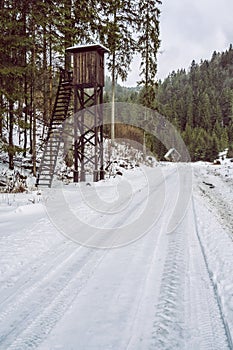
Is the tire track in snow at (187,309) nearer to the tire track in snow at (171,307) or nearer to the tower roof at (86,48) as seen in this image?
the tire track in snow at (171,307)

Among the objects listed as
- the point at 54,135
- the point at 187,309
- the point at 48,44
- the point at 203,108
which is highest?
the point at 203,108

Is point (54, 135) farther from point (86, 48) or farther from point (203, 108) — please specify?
point (203, 108)

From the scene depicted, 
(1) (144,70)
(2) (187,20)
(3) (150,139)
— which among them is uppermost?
(2) (187,20)

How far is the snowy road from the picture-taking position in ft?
7.86

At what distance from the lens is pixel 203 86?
384ft

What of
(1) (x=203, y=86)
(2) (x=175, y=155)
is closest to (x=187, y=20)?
(2) (x=175, y=155)

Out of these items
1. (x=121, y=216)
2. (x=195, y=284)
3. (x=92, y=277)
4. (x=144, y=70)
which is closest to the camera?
(x=195, y=284)

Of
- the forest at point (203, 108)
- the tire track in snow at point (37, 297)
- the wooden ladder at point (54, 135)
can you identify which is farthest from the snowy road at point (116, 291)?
the forest at point (203, 108)

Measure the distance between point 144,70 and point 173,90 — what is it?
354ft

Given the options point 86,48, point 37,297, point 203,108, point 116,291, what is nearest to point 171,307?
point 116,291

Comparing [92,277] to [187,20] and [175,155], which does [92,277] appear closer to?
[187,20]

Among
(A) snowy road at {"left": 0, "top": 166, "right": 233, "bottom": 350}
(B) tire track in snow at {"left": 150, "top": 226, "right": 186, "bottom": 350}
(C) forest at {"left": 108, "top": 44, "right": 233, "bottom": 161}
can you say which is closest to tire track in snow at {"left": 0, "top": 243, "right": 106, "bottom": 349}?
(A) snowy road at {"left": 0, "top": 166, "right": 233, "bottom": 350}

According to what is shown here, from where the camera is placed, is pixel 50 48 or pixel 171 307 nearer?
pixel 171 307

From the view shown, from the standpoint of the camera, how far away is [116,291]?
318cm
